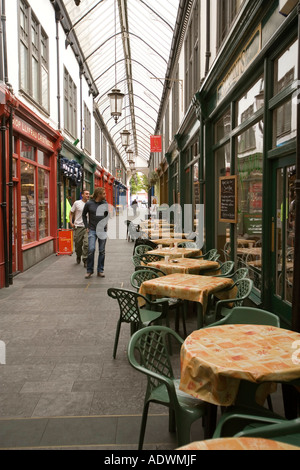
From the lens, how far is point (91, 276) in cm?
984

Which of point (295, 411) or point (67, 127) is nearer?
point (295, 411)

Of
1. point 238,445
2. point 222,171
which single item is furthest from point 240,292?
point 222,171

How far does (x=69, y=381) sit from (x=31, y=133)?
8.47 metres

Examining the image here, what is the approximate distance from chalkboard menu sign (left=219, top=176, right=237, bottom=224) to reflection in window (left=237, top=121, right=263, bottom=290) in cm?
13

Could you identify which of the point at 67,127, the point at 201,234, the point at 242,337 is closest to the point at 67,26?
the point at 67,127

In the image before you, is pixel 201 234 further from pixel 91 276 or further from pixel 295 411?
pixel 295 411

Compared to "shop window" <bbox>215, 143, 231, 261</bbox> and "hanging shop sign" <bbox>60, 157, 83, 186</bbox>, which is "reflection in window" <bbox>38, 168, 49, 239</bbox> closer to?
"hanging shop sign" <bbox>60, 157, 83, 186</bbox>

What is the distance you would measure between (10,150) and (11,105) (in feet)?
2.93

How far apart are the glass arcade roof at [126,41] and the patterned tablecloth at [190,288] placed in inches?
388

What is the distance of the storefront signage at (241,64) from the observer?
584 centimetres

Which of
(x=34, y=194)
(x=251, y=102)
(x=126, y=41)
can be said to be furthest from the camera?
(x=126, y=41)

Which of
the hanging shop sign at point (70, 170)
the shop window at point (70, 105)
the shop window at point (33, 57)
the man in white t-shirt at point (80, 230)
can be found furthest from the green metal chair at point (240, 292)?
the shop window at point (70, 105)

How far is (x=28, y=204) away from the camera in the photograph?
11.5m

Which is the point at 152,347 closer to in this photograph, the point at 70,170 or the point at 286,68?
the point at 286,68
